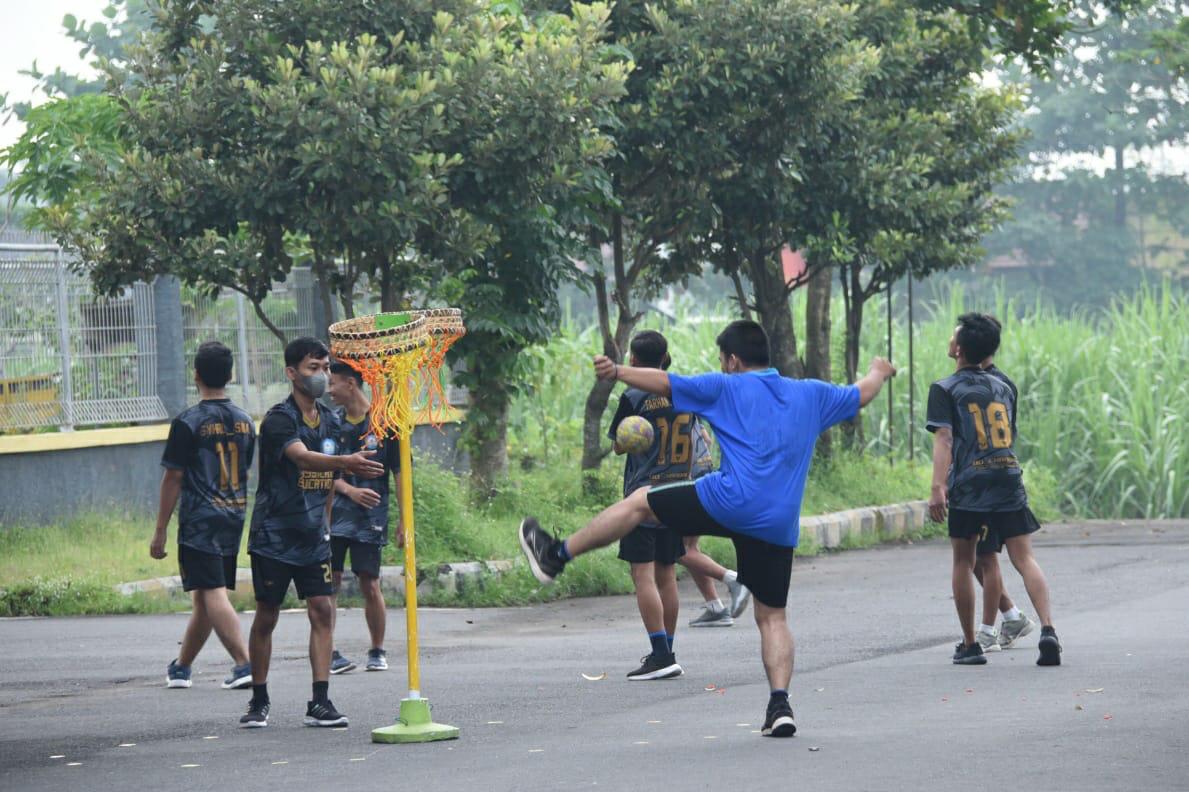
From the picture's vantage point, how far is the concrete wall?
52.5 ft

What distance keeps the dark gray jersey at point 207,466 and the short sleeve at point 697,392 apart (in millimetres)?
2614

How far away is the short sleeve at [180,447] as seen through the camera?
8828mm

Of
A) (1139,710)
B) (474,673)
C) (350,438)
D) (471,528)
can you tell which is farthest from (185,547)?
(471,528)

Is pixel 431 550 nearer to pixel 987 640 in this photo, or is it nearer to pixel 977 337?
pixel 987 640

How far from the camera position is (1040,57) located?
59.5 ft

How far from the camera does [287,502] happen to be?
789cm

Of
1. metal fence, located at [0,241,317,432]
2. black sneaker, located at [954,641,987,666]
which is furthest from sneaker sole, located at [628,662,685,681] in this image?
metal fence, located at [0,241,317,432]

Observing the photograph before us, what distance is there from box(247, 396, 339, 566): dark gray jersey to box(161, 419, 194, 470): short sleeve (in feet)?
3.26

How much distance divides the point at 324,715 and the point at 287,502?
93 cm

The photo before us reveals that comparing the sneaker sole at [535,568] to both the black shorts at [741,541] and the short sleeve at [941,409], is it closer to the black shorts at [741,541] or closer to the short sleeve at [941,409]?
the black shorts at [741,541]

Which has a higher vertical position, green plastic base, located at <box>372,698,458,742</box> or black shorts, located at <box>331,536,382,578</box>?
black shorts, located at <box>331,536,382,578</box>

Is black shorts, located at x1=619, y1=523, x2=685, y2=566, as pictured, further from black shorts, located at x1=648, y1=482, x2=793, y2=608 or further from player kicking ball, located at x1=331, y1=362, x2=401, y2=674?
black shorts, located at x1=648, y1=482, x2=793, y2=608

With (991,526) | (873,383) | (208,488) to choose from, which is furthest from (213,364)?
(991,526)

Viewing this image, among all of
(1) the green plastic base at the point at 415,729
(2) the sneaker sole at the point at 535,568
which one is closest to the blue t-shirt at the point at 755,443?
(2) the sneaker sole at the point at 535,568
